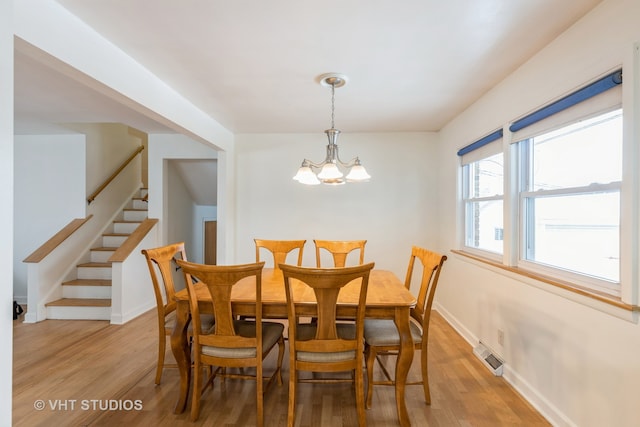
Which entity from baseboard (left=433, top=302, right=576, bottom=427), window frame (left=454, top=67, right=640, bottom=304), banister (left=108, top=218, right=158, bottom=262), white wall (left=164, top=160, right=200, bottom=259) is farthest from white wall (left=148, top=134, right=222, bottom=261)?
baseboard (left=433, top=302, right=576, bottom=427)

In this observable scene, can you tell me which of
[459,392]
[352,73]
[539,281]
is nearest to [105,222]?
[352,73]

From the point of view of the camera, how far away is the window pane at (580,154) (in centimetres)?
161

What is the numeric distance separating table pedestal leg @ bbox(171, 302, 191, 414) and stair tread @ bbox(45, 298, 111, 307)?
229cm

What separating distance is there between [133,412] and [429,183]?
377 centimetres

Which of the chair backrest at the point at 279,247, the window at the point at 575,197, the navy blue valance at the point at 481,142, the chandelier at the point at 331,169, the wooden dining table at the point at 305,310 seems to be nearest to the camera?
the window at the point at 575,197

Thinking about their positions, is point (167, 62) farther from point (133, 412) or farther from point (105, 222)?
point (105, 222)

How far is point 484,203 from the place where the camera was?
123 inches

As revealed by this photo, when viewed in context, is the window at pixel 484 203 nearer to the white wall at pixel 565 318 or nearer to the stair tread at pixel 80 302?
the white wall at pixel 565 318

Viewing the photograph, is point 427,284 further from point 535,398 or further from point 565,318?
point 535,398

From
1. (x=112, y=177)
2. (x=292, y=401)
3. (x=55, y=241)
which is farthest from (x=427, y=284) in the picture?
(x=112, y=177)

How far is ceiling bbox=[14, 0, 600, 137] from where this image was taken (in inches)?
Result: 64.6

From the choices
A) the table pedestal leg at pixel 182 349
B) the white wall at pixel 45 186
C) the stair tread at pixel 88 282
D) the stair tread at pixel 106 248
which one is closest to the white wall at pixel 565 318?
the table pedestal leg at pixel 182 349

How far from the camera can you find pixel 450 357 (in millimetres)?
2734

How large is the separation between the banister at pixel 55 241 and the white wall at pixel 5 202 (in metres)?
3.12
